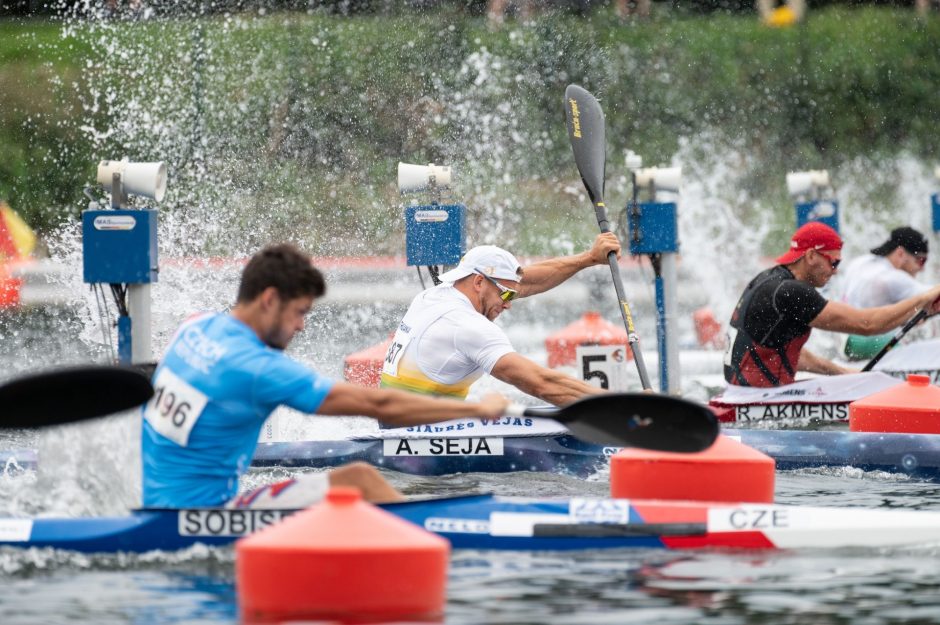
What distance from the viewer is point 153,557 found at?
19.5 feet

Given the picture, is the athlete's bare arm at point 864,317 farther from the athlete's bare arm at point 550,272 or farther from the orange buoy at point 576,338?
the orange buoy at point 576,338

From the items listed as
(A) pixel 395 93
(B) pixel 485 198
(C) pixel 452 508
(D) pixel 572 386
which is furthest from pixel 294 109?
(C) pixel 452 508

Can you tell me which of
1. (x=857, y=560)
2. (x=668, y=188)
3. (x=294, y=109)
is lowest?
(x=857, y=560)

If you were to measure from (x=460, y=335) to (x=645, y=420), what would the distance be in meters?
2.18

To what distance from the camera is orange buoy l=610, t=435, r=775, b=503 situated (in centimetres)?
646

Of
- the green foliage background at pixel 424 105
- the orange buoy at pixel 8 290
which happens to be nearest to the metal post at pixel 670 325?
the green foliage background at pixel 424 105

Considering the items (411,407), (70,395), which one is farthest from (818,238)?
(70,395)

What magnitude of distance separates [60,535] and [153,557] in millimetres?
383

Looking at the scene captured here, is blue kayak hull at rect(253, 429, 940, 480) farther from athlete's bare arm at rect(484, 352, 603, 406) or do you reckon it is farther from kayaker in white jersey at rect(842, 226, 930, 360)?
kayaker in white jersey at rect(842, 226, 930, 360)

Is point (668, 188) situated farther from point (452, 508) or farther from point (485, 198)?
point (485, 198)

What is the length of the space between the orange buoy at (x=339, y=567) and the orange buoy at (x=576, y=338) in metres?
8.74

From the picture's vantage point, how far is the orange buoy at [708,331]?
1705cm

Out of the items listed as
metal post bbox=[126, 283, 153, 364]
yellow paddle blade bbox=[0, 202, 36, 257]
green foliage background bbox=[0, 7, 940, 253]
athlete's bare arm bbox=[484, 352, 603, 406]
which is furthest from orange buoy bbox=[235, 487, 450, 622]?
yellow paddle blade bbox=[0, 202, 36, 257]

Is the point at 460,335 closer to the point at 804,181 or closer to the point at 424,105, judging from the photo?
the point at 804,181
